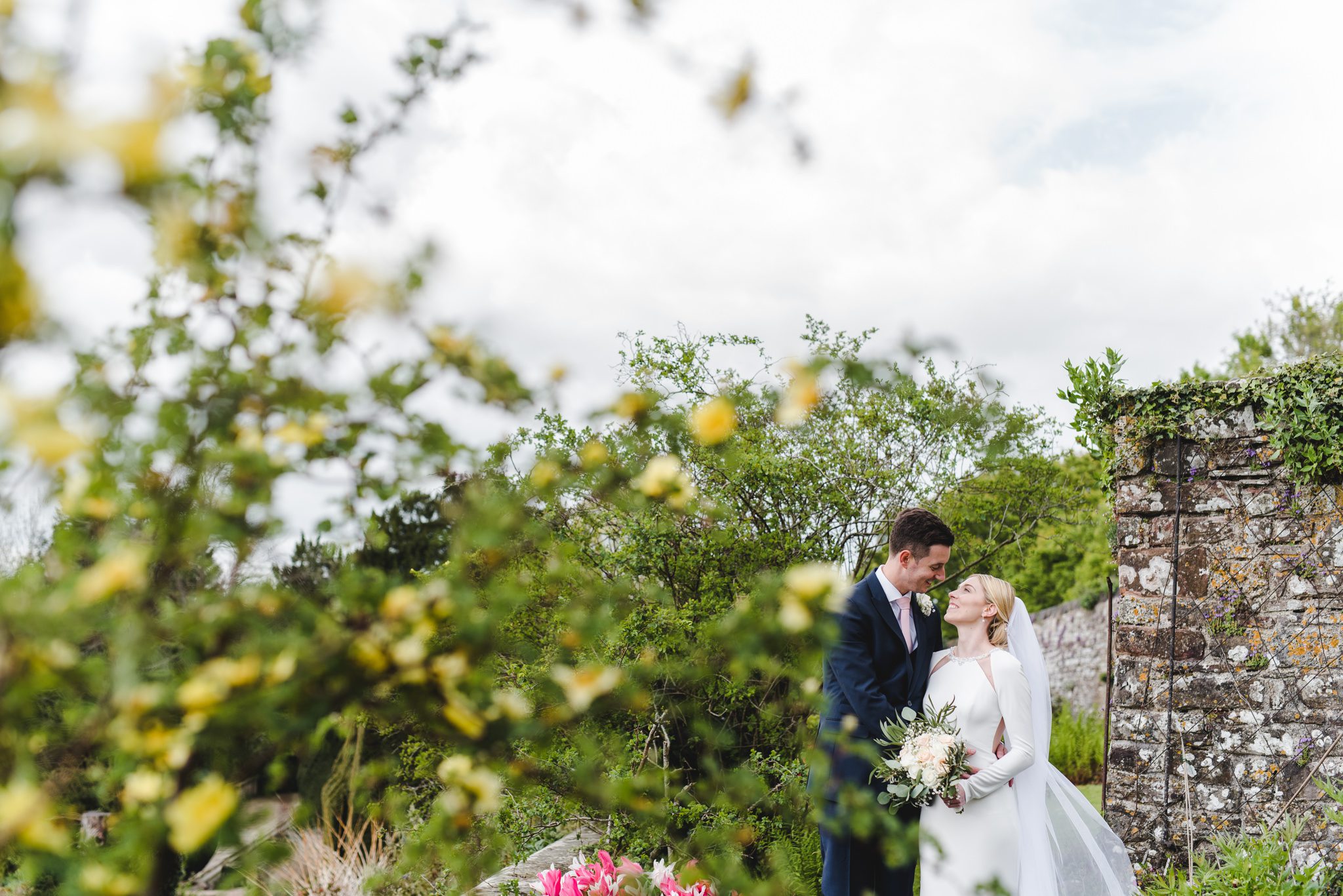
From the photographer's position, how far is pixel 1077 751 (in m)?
9.27

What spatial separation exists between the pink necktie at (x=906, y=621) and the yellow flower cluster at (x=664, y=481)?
3.04 metres

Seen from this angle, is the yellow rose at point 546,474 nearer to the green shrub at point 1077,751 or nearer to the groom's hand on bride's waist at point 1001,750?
the groom's hand on bride's waist at point 1001,750

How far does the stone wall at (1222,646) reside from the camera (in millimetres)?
4520

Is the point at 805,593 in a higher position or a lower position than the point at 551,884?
higher

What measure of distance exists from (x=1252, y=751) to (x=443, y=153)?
5136 millimetres

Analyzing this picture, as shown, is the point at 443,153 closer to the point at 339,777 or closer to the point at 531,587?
the point at 531,587

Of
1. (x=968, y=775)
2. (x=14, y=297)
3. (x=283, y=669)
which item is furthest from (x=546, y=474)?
(x=968, y=775)

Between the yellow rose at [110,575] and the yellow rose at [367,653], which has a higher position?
the yellow rose at [110,575]

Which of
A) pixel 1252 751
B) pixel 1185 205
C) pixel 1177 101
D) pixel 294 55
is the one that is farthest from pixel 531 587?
pixel 1185 205

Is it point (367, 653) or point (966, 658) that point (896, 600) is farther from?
point (367, 653)

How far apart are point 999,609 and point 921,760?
0.98 metres

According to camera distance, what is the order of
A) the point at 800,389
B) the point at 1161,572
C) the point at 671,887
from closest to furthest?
the point at 800,389, the point at 671,887, the point at 1161,572

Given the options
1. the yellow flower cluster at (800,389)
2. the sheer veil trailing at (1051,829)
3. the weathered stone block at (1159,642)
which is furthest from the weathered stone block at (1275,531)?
the yellow flower cluster at (800,389)

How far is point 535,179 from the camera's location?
1343mm
